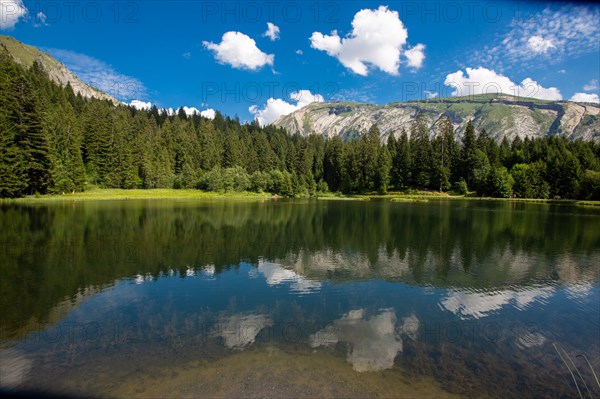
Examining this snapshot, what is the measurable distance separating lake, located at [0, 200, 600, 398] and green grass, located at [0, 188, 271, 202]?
5158 centimetres

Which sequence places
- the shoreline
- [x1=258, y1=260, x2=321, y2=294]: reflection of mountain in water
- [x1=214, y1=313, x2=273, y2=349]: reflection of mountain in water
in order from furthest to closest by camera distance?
the shoreline → [x1=258, y1=260, x2=321, y2=294]: reflection of mountain in water → [x1=214, y1=313, x2=273, y2=349]: reflection of mountain in water

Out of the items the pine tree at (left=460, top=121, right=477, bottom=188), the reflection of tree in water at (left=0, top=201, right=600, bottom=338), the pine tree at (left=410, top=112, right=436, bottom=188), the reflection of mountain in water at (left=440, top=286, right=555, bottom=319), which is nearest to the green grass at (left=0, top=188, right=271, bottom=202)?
the reflection of tree in water at (left=0, top=201, right=600, bottom=338)

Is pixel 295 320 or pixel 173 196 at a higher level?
pixel 295 320

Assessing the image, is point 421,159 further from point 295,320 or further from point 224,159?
point 295,320

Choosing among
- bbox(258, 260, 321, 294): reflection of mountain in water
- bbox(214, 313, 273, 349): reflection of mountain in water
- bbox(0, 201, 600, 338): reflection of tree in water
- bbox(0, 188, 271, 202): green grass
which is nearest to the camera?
bbox(214, 313, 273, 349): reflection of mountain in water

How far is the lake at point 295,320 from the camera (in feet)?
→ 27.6

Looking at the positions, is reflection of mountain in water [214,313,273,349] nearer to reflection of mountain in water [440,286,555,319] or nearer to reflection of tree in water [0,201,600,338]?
reflection of tree in water [0,201,600,338]

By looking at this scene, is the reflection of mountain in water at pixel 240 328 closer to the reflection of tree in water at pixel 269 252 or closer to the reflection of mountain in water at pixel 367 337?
→ the reflection of mountain in water at pixel 367 337

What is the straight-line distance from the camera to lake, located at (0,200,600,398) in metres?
8.41

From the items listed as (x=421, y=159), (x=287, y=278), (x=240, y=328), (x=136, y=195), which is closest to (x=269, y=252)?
(x=287, y=278)

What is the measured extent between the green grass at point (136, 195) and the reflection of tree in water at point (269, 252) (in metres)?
34.8

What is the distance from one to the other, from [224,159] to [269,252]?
379ft

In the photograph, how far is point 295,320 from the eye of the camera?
1223 centimetres

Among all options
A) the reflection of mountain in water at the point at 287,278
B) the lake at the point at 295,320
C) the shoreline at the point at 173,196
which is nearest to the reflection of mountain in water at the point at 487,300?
the lake at the point at 295,320
